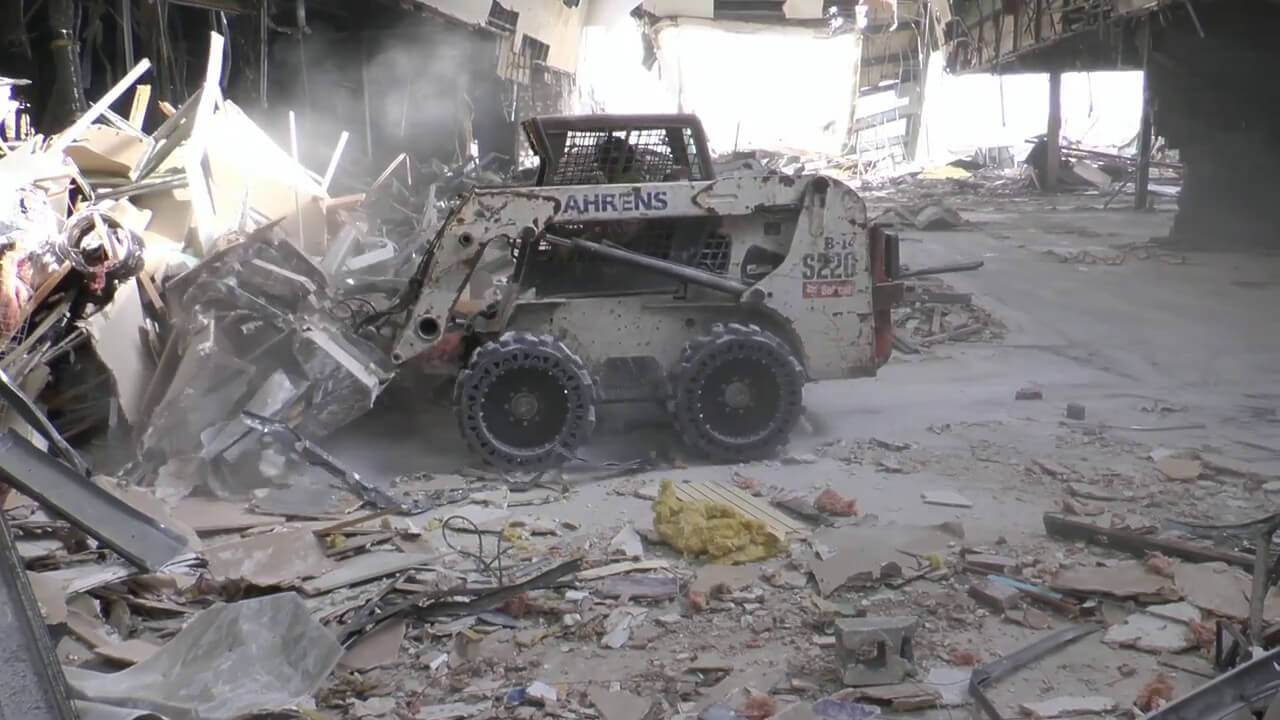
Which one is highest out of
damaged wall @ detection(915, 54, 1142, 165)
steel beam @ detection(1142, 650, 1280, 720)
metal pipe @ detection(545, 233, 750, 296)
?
damaged wall @ detection(915, 54, 1142, 165)

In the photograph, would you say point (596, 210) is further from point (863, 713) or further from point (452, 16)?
point (452, 16)

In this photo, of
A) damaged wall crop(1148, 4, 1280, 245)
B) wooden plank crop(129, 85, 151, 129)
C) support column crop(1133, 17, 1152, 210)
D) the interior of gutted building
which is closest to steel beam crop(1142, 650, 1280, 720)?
the interior of gutted building

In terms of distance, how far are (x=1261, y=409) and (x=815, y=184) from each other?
11.8 feet

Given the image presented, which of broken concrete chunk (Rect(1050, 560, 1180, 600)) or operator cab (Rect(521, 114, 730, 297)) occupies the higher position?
operator cab (Rect(521, 114, 730, 297))

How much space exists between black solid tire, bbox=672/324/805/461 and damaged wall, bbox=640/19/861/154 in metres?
22.8

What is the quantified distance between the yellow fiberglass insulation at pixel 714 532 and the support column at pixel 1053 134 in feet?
67.1

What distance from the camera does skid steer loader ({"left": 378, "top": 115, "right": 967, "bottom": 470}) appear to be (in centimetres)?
738

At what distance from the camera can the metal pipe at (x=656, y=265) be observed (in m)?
7.54

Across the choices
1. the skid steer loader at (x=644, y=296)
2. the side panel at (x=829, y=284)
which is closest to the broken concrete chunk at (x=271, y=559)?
the skid steer loader at (x=644, y=296)

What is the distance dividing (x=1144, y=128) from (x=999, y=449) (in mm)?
12582

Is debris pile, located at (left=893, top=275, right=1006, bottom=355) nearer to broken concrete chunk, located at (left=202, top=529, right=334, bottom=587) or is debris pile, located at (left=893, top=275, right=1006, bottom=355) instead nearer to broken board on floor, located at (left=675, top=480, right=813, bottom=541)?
broken board on floor, located at (left=675, top=480, right=813, bottom=541)

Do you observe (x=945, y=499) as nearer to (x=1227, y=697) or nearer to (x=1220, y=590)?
(x=1220, y=590)

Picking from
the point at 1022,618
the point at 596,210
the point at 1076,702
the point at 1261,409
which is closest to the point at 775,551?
the point at 1022,618

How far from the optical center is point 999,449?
7719 millimetres
